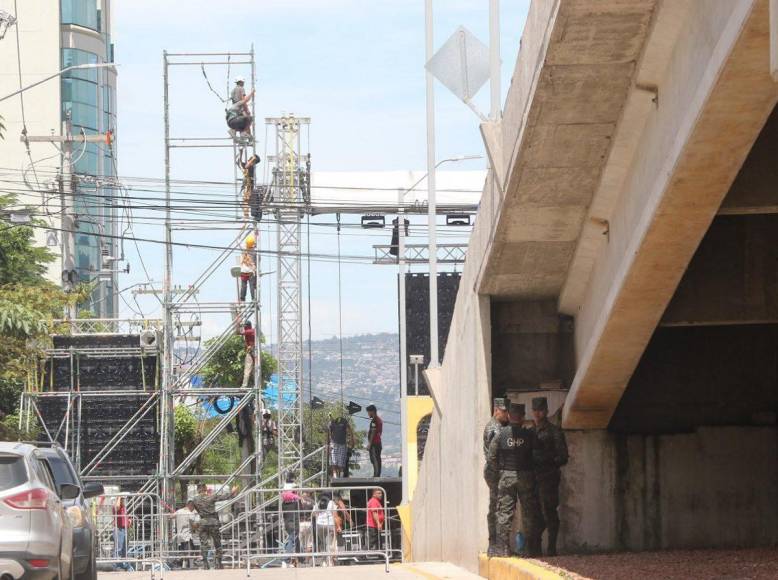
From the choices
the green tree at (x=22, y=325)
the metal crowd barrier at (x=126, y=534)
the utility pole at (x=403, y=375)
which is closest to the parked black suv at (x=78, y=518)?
the metal crowd barrier at (x=126, y=534)

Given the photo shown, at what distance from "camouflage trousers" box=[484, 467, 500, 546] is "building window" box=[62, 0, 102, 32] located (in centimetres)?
6141

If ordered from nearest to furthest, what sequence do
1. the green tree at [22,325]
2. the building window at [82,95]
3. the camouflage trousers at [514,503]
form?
the camouflage trousers at [514,503], the green tree at [22,325], the building window at [82,95]

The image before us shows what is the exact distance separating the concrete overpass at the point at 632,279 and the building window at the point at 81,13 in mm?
57057

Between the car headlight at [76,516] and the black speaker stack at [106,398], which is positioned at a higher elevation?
the black speaker stack at [106,398]

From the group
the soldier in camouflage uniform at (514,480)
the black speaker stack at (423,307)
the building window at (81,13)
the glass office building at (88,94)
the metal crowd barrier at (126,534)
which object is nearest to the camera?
the soldier in camouflage uniform at (514,480)

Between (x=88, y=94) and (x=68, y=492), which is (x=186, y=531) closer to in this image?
(x=68, y=492)

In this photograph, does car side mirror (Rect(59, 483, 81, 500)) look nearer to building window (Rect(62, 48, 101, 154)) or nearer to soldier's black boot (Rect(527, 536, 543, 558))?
soldier's black boot (Rect(527, 536, 543, 558))

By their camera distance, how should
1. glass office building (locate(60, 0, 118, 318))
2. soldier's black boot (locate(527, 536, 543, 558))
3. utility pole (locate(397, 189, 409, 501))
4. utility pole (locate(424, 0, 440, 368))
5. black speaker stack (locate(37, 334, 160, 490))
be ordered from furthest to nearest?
glass office building (locate(60, 0, 118, 318))
black speaker stack (locate(37, 334, 160, 490))
utility pole (locate(397, 189, 409, 501))
utility pole (locate(424, 0, 440, 368))
soldier's black boot (locate(527, 536, 543, 558))

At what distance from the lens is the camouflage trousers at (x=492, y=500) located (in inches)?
602

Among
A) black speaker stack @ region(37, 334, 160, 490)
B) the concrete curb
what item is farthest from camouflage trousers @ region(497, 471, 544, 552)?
black speaker stack @ region(37, 334, 160, 490)

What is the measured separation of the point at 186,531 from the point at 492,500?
11.7m

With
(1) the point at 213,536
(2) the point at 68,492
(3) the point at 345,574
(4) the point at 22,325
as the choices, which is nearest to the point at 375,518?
(1) the point at 213,536

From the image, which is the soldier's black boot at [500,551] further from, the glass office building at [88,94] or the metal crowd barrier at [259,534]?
the glass office building at [88,94]

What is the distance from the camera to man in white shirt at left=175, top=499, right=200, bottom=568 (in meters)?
24.1
